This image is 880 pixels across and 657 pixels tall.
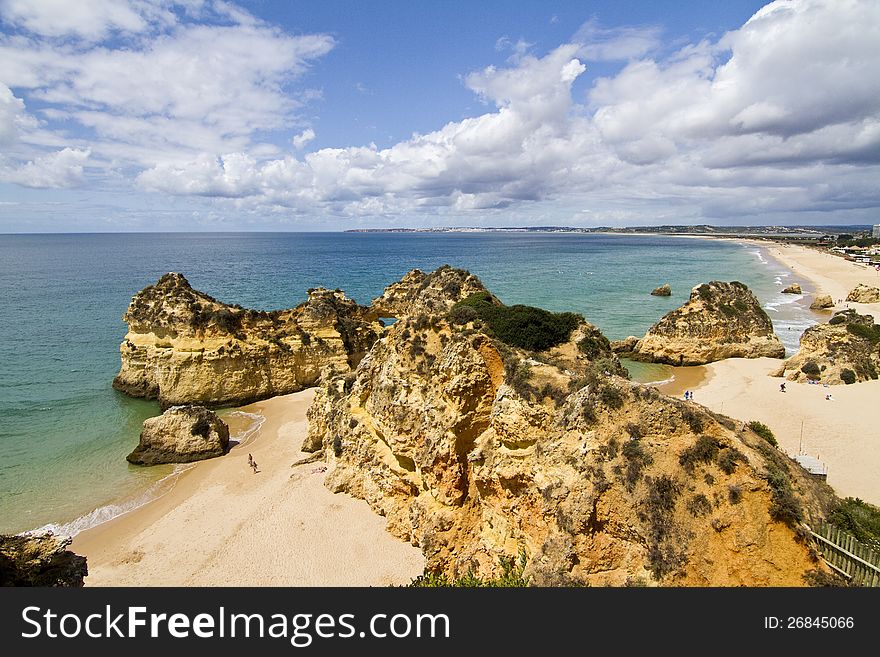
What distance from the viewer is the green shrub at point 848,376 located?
26.8 m

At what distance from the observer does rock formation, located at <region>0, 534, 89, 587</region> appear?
7.63 m

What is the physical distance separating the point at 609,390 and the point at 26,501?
2298 cm

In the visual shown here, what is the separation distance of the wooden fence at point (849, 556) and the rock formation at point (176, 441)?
74.0ft

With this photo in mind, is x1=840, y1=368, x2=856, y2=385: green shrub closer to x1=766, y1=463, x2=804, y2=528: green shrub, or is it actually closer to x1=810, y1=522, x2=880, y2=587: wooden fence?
x1=810, y1=522, x2=880, y2=587: wooden fence

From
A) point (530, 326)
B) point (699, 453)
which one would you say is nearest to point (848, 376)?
point (530, 326)

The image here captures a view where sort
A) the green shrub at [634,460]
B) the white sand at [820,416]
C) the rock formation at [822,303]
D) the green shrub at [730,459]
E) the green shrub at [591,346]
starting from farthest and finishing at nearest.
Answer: the rock formation at [822,303] → the green shrub at [591,346] → the white sand at [820,416] → the green shrub at [634,460] → the green shrub at [730,459]

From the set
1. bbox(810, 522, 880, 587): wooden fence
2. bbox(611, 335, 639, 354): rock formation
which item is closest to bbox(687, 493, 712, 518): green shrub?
bbox(810, 522, 880, 587): wooden fence

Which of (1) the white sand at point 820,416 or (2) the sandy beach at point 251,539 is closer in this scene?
(2) the sandy beach at point 251,539

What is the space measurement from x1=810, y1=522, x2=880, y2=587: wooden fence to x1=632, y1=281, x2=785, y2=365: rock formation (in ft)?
101

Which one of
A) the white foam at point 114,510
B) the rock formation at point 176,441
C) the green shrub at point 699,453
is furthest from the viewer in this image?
the rock formation at point 176,441

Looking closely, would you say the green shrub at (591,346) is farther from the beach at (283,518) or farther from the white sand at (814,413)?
the beach at (283,518)

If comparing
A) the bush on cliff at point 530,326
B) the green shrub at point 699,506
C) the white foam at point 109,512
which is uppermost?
the bush on cliff at point 530,326

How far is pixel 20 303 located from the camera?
5834 centimetres

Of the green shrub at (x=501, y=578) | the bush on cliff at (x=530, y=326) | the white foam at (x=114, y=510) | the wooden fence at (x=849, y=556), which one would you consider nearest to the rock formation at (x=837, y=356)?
the bush on cliff at (x=530, y=326)
